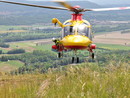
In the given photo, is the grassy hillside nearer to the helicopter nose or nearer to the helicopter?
the helicopter nose

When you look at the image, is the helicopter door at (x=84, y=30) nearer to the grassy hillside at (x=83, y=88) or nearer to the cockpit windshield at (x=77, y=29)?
the cockpit windshield at (x=77, y=29)

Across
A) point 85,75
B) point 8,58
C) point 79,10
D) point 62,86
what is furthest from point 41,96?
point 8,58

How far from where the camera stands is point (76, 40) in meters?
18.2

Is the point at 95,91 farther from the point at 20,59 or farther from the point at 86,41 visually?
the point at 20,59

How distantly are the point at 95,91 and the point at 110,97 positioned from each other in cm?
68

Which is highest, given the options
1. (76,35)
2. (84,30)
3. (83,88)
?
(84,30)

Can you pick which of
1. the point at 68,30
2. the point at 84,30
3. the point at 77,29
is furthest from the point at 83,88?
the point at 84,30

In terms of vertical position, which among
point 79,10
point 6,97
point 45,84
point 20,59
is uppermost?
point 79,10

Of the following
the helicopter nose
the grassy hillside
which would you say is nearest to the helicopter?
the helicopter nose

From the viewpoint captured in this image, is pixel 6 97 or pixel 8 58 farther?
pixel 8 58

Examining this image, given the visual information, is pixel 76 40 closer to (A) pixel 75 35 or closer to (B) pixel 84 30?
(A) pixel 75 35

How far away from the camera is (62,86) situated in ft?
25.7

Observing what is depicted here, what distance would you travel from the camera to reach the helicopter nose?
59.7 feet

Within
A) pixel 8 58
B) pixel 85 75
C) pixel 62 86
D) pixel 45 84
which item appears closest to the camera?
pixel 45 84
